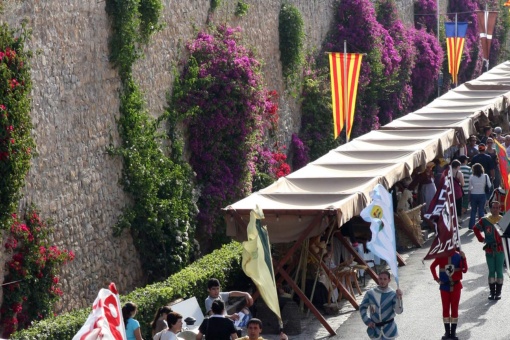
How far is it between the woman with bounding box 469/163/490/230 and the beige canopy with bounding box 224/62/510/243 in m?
0.71

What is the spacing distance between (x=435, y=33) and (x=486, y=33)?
131 inches

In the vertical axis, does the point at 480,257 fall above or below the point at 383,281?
below

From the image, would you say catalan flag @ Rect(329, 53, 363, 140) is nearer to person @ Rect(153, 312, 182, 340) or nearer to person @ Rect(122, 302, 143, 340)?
person @ Rect(122, 302, 143, 340)

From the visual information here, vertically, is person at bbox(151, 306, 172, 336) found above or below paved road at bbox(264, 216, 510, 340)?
above

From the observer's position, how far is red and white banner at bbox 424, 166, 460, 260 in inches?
517

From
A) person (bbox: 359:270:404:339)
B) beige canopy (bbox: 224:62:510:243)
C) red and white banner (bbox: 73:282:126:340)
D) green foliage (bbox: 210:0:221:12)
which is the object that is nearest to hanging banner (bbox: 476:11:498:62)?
beige canopy (bbox: 224:62:510:243)

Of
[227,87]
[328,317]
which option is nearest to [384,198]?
[328,317]

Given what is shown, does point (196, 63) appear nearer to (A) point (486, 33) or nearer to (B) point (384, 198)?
(B) point (384, 198)

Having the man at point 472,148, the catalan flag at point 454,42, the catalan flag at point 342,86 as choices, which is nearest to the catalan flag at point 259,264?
the catalan flag at point 342,86

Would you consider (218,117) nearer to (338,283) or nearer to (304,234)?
(338,283)

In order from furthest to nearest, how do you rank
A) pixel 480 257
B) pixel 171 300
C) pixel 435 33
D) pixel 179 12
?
1. pixel 435 33
2. pixel 179 12
3. pixel 480 257
4. pixel 171 300

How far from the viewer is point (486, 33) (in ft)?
134

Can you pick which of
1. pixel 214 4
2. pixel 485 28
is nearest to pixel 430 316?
pixel 214 4

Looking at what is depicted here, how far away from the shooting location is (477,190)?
64.3 feet
